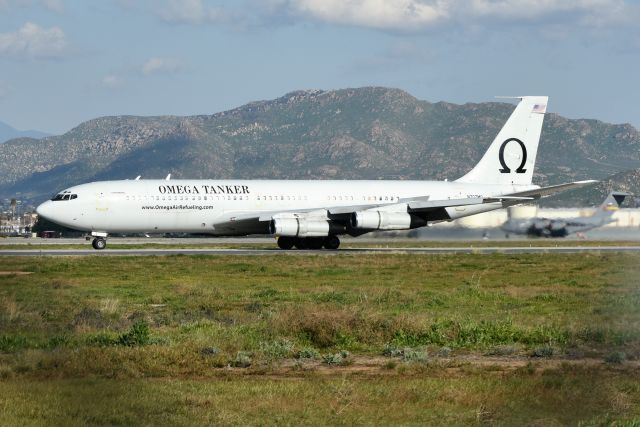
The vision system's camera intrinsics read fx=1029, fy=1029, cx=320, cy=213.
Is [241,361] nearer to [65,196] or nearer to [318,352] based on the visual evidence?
[318,352]

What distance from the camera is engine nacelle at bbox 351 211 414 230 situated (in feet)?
215

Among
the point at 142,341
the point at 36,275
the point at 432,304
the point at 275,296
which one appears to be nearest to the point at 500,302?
the point at 432,304

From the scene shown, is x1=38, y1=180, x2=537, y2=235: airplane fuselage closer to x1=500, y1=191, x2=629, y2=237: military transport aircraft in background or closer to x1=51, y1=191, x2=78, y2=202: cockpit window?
x1=51, y1=191, x2=78, y2=202: cockpit window

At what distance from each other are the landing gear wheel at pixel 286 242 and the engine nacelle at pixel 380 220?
531cm

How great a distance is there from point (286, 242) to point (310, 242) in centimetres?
164

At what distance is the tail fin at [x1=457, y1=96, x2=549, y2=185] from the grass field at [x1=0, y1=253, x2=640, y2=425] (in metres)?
35.9

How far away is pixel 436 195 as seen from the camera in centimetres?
7194

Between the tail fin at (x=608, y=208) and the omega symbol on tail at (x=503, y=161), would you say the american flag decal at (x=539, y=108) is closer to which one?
the omega symbol on tail at (x=503, y=161)

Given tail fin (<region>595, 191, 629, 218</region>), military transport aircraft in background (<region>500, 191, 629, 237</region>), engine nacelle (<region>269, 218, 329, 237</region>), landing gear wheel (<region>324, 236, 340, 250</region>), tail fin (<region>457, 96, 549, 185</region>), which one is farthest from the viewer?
tail fin (<region>457, 96, 549, 185</region>)

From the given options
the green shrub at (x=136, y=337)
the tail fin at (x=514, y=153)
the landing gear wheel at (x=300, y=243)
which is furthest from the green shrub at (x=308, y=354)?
the tail fin at (x=514, y=153)

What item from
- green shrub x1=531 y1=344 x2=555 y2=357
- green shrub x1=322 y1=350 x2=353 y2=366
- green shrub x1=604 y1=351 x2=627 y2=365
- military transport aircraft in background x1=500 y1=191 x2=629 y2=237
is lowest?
green shrub x1=322 y1=350 x2=353 y2=366

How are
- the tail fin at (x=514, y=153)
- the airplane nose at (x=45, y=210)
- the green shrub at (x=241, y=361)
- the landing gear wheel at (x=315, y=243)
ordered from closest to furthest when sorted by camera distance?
the green shrub at (x=241, y=361) → the airplane nose at (x=45, y=210) → the landing gear wheel at (x=315, y=243) → the tail fin at (x=514, y=153)

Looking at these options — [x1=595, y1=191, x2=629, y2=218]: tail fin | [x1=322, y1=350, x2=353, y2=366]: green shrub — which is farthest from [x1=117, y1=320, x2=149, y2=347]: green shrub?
[x1=595, y1=191, x2=629, y2=218]: tail fin

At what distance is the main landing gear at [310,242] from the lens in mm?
68688
